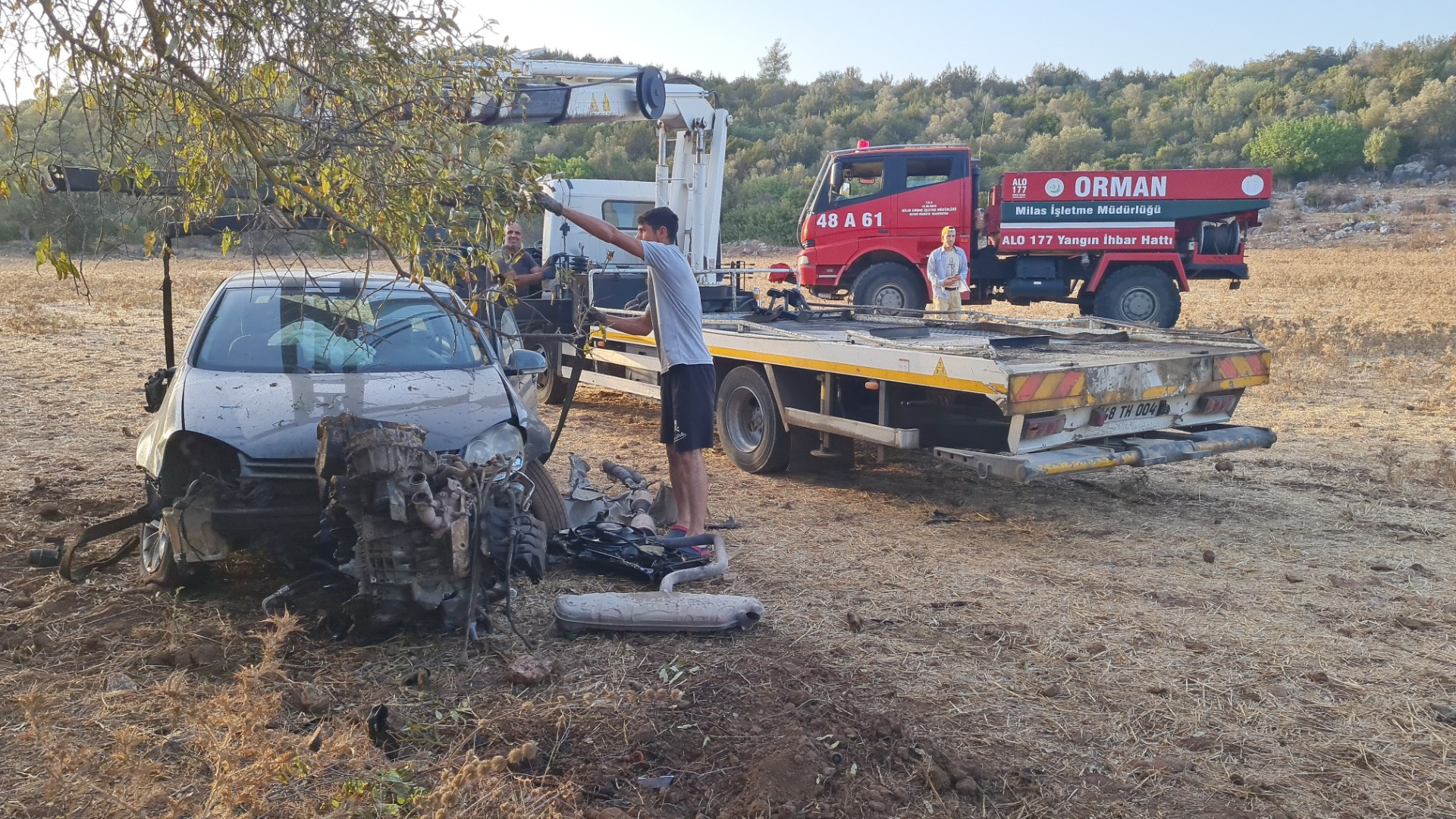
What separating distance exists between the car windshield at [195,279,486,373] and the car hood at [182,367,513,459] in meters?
0.16

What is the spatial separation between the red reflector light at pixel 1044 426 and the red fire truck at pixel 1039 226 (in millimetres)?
9284

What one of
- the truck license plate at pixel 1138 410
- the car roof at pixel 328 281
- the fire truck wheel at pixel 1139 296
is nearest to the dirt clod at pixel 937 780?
the car roof at pixel 328 281

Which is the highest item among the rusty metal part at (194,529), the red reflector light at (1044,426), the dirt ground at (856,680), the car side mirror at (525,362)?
the car side mirror at (525,362)

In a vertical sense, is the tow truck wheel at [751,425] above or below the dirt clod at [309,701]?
A: above

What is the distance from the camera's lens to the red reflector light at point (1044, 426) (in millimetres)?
6371

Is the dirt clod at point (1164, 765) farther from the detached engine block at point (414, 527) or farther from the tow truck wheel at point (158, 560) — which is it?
the tow truck wheel at point (158, 560)

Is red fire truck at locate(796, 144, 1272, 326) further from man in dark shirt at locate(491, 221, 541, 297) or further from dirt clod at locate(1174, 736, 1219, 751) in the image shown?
dirt clod at locate(1174, 736, 1219, 751)

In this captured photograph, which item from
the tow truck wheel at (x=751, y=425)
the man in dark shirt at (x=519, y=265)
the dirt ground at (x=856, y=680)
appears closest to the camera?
the dirt ground at (x=856, y=680)

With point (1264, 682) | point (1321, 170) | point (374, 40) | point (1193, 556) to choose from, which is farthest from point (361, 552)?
point (1321, 170)

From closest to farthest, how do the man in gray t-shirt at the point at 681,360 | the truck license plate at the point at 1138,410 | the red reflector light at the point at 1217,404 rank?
the man in gray t-shirt at the point at 681,360 → the truck license plate at the point at 1138,410 → the red reflector light at the point at 1217,404

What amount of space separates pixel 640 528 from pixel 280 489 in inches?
76.5

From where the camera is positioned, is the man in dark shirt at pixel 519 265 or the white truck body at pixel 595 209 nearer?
the man in dark shirt at pixel 519 265

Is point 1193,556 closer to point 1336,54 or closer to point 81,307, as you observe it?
point 81,307

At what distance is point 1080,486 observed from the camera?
7875 mm
